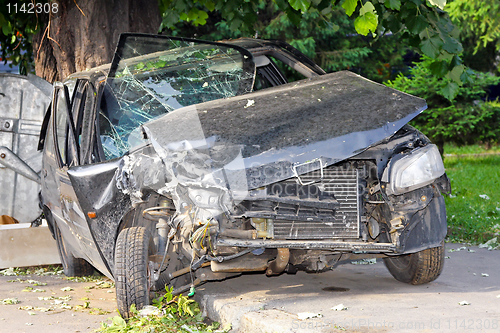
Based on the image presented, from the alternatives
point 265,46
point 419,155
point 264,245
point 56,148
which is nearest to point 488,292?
point 419,155

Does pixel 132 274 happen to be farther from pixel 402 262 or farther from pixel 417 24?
pixel 417 24

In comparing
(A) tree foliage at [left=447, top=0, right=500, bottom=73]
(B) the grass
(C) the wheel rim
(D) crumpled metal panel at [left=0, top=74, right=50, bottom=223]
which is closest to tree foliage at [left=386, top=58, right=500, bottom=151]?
(B) the grass

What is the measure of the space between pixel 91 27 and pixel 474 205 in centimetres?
567

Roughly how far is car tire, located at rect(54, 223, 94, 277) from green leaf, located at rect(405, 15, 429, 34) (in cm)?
394

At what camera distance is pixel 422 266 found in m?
4.46

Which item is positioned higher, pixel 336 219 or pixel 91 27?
pixel 91 27

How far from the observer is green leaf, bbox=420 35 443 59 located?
550 centimetres

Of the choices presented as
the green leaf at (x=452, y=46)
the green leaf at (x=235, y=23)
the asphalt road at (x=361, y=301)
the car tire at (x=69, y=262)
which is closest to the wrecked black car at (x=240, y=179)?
the asphalt road at (x=361, y=301)

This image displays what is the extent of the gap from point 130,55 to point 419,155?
8.10ft

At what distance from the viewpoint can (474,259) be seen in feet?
18.5

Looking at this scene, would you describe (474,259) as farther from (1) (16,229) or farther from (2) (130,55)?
(1) (16,229)

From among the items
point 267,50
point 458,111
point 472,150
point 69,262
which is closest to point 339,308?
point 267,50

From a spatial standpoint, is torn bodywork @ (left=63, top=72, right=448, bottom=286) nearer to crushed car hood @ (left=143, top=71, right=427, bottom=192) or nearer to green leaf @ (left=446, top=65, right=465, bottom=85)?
crushed car hood @ (left=143, top=71, right=427, bottom=192)

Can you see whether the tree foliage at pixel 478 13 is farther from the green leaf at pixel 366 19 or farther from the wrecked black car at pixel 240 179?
the wrecked black car at pixel 240 179
